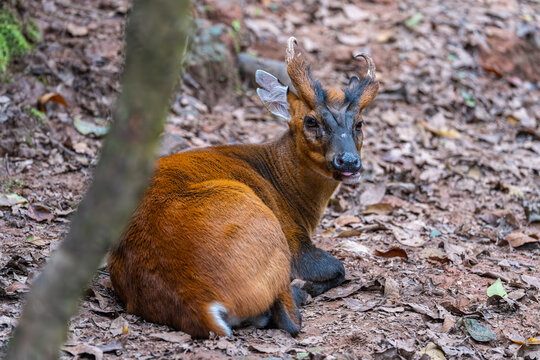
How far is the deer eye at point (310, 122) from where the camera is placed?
528cm

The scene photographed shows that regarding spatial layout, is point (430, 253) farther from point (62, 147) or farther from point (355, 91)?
point (62, 147)

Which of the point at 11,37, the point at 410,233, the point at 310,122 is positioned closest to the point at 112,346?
the point at 310,122

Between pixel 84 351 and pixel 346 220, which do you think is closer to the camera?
pixel 84 351

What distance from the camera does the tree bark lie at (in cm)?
229

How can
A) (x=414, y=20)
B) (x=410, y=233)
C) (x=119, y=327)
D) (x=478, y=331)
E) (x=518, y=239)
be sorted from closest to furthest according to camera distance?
(x=119, y=327), (x=478, y=331), (x=518, y=239), (x=410, y=233), (x=414, y=20)

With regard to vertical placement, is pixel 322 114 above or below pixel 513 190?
above

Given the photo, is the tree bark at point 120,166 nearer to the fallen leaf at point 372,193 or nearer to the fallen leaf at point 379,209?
the fallen leaf at point 379,209

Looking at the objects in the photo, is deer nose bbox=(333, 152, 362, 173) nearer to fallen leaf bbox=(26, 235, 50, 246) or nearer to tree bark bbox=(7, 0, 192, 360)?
fallen leaf bbox=(26, 235, 50, 246)

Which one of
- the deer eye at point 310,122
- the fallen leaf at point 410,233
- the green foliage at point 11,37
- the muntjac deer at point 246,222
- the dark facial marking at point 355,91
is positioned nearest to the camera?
the muntjac deer at point 246,222

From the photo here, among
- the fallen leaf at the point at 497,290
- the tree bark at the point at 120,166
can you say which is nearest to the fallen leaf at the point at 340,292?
the fallen leaf at the point at 497,290

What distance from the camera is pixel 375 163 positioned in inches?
302

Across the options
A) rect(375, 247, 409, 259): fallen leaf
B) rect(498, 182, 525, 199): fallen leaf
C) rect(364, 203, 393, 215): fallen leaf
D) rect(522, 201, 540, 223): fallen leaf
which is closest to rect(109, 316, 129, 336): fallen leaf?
rect(375, 247, 409, 259): fallen leaf

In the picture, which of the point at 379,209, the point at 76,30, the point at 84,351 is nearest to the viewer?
the point at 84,351

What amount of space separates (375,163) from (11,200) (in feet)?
14.2
